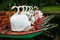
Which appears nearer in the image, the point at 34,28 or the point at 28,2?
the point at 34,28

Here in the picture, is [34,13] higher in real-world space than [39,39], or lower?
higher

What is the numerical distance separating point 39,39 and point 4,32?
326 centimetres

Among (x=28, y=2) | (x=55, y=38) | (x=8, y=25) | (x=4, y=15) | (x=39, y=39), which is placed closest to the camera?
(x=8, y=25)

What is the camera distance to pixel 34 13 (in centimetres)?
1226

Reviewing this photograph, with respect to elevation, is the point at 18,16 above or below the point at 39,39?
above

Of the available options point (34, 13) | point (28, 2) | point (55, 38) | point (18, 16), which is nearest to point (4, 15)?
point (34, 13)

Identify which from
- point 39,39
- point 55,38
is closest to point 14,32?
point 39,39

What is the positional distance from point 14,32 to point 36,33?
2.32ft

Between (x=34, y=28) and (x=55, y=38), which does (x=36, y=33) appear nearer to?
(x=34, y=28)

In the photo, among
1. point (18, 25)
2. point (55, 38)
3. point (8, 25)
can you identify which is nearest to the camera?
point (18, 25)

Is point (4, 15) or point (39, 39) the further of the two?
point (39, 39)

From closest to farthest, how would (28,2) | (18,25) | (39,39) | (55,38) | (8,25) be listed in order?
(18,25)
(8,25)
(39,39)
(55,38)
(28,2)

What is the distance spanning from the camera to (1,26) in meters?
10.3

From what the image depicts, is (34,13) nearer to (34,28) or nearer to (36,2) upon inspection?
(34,28)
